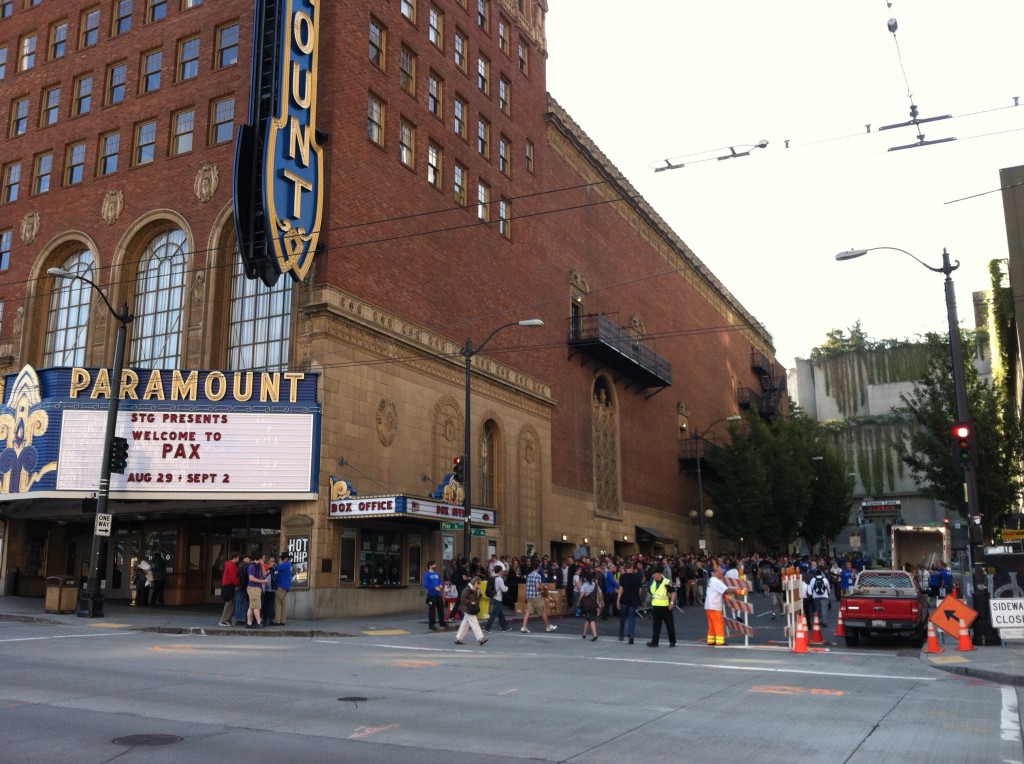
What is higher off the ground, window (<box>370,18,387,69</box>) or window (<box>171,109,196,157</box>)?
window (<box>370,18,387,69</box>)

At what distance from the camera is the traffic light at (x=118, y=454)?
26.3 meters

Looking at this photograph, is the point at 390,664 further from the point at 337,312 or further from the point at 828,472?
the point at 828,472

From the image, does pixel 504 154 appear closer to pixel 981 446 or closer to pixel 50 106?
pixel 50 106

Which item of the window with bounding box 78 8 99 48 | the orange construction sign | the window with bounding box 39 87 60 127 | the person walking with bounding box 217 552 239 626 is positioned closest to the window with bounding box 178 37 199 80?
the window with bounding box 78 8 99 48

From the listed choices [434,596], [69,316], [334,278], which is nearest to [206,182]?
[334,278]

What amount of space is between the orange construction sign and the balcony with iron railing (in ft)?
88.1

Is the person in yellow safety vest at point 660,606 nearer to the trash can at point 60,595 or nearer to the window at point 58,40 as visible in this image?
the trash can at point 60,595

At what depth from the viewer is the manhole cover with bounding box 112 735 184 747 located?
9.11m

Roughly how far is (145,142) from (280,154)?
28.4ft

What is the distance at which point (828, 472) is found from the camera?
6825 centimetres

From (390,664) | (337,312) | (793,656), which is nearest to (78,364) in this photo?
(337,312)

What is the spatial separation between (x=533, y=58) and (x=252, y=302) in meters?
22.3

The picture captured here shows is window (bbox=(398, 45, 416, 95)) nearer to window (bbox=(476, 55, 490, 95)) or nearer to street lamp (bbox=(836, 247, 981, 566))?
window (bbox=(476, 55, 490, 95))

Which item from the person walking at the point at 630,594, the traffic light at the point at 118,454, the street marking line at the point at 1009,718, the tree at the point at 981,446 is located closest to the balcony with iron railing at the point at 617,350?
the tree at the point at 981,446
